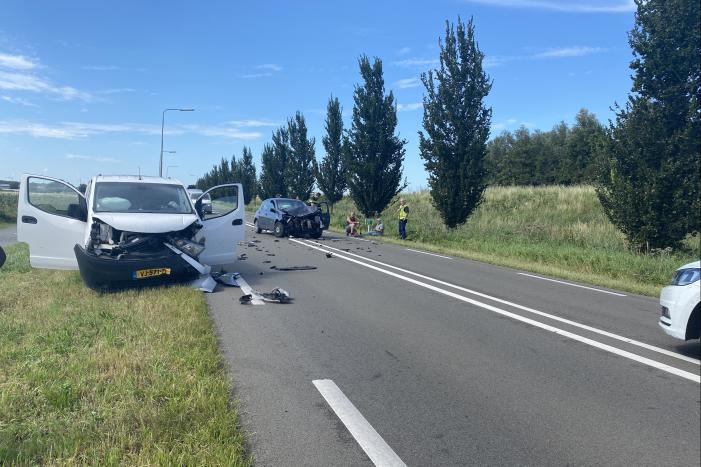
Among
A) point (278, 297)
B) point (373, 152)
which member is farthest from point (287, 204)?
point (278, 297)

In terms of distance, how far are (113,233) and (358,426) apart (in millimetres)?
6301

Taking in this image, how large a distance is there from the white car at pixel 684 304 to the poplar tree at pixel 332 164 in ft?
98.8

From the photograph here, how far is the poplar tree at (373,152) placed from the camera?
28391 millimetres

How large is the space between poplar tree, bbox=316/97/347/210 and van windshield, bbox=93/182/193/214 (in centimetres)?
2524

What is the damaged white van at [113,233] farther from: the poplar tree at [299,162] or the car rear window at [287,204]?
the poplar tree at [299,162]

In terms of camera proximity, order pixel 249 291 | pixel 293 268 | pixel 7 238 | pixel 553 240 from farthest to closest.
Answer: pixel 7 238, pixel 553 240, pixel 293 268, pixel 249 291

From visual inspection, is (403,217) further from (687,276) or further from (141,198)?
(687,276)

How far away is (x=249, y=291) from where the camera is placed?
8.82 meters

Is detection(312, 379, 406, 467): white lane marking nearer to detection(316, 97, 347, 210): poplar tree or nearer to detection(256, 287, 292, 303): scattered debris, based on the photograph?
detection(256, 287, 292, 303): scattered debris

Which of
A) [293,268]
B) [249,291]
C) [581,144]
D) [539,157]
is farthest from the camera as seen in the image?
[539,157]

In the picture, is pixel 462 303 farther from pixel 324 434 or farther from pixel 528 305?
pixel 324 434

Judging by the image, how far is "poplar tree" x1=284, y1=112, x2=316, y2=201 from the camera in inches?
1746

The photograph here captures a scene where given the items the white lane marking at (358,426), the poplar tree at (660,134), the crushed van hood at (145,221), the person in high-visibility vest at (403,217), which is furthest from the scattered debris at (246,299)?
the person in high-visibility vest at (403,217)

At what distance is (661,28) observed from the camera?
42.9ft
